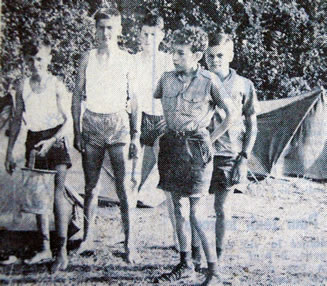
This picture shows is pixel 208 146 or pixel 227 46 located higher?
pixel 227 46

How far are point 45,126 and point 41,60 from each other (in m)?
0.41

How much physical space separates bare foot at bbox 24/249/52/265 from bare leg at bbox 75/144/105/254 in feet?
0.57

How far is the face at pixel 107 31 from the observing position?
2965 millimetres

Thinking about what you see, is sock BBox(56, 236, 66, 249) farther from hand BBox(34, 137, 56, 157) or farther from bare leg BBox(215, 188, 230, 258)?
bare leg BBox(215, 188, 230, 258)

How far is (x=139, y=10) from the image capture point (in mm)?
3105

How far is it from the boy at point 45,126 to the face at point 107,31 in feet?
1.10

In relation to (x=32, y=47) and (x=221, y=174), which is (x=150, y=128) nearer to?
(x=221, y=174)

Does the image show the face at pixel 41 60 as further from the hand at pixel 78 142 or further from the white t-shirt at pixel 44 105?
the hand at pixel 78 142

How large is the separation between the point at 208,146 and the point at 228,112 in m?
0.23

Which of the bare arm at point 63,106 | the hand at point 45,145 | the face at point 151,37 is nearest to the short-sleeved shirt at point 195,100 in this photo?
the face at point 151,37

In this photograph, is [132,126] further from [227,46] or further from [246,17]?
[246,17]

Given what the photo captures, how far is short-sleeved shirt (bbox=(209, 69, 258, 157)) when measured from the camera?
298 centimetres

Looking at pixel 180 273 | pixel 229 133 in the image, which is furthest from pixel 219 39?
pixel 180 273

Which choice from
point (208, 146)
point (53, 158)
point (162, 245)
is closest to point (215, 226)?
point (162, 245)
